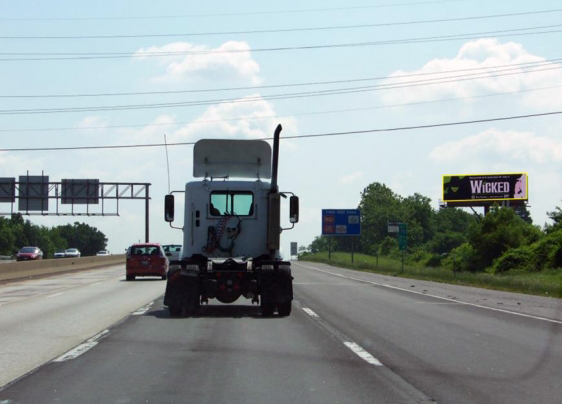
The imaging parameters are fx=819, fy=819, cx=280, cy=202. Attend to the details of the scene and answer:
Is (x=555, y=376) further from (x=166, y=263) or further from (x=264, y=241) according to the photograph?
(x=166, y=263)

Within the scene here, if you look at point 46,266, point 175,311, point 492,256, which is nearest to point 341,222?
point 492,256

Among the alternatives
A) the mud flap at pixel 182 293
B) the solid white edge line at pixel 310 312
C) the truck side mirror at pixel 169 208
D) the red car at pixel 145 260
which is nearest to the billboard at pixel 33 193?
the red car at pixel 145 260

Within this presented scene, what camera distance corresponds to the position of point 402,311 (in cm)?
2034

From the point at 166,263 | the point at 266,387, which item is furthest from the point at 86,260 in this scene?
the point at 266,387

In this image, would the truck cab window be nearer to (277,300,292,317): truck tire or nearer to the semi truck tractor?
the semi truck tractor

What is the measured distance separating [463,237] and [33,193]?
98.8 m

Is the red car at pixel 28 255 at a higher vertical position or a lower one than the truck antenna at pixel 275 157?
lower

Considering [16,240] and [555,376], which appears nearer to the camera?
[555,376]

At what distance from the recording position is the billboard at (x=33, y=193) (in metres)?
72.2

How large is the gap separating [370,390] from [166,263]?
1202 inches

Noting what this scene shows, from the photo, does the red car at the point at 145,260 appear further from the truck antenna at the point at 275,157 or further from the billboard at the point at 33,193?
the billboard at the point at 33,193

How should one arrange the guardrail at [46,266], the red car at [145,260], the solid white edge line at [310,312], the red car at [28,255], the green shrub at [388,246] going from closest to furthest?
1. the solid white edge line at [310,312]
2. the red car at [145,260]
3. the guardrail at [46,266]
4. the red car at [28,255]
5. the green shrub at [388,246]

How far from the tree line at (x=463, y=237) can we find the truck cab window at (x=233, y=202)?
36.5 m

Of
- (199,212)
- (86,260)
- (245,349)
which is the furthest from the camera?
(86,260)
